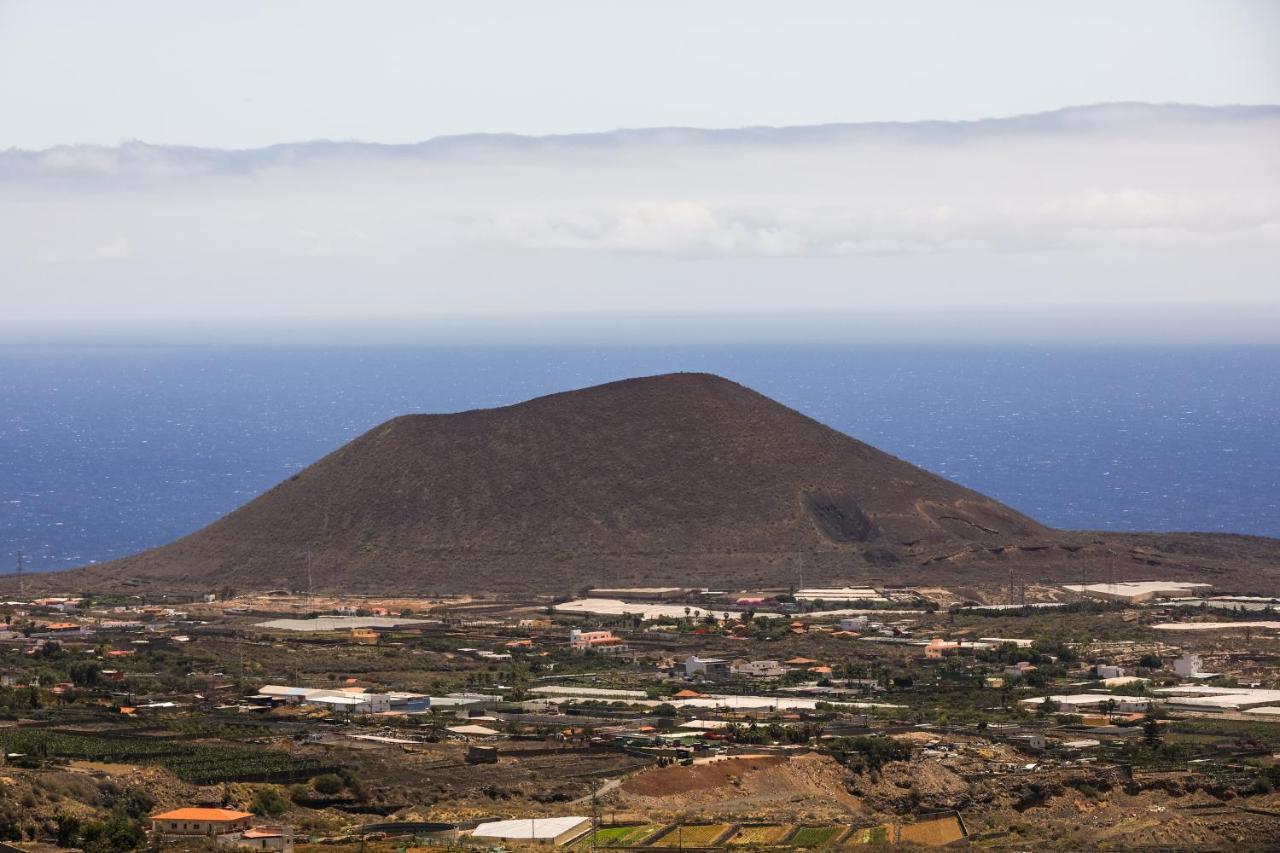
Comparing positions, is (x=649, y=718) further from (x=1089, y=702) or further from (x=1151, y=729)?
(x=1151, y=729)

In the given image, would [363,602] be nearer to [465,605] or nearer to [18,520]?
[465,605]

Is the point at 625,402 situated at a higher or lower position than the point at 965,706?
higher

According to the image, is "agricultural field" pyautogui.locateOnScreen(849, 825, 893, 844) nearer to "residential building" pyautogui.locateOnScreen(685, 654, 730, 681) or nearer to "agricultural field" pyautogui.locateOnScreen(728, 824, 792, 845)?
"agricultural field" pyautogui.locateOnScreen(728, 824, 792, 845)

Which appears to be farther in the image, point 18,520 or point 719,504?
point 18,520

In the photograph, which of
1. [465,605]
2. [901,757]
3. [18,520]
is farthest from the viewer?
[18,520]

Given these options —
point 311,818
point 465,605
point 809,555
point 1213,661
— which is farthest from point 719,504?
point 311,818

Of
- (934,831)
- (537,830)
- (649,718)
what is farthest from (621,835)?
(649,718)
